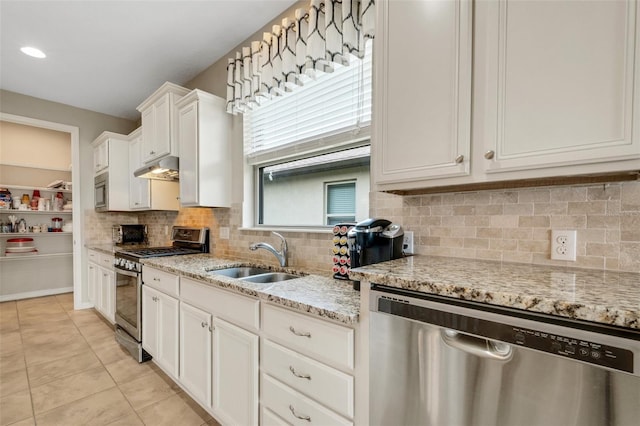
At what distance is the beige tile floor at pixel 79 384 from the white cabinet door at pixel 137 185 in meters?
1.45

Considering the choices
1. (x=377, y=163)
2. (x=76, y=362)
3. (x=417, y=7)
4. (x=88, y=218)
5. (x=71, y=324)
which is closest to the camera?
(x=417, y=7)

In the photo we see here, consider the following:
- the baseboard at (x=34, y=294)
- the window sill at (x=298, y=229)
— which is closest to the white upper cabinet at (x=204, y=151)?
the window sill at (x=298, y=229)

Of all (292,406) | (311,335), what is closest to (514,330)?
(311,335)

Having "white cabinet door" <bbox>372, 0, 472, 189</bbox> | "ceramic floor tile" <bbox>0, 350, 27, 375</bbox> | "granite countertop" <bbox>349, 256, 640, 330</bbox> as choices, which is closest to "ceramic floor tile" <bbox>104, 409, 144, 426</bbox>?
"ceramic floor tile" <bbox>0, 350, 27, 375</bbox>

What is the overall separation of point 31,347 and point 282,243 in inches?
109

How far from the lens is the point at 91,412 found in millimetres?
1923

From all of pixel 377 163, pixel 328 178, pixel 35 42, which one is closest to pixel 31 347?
pixel 35 42

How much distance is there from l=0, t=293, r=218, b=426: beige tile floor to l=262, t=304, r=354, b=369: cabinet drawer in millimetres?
1022

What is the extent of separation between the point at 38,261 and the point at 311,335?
214 inches

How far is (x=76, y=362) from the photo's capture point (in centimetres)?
257

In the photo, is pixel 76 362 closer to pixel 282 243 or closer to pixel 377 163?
pixel 282 243

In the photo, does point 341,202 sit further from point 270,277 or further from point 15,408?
point 15,408

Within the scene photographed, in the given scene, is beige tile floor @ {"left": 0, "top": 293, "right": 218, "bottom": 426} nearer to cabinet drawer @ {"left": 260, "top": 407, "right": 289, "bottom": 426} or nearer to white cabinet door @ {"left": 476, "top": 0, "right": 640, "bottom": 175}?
cabinet drawer @ {"left": 260, "top": 407, "right": 289, "bottom": 426}

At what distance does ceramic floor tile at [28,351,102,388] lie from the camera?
7.56ft
